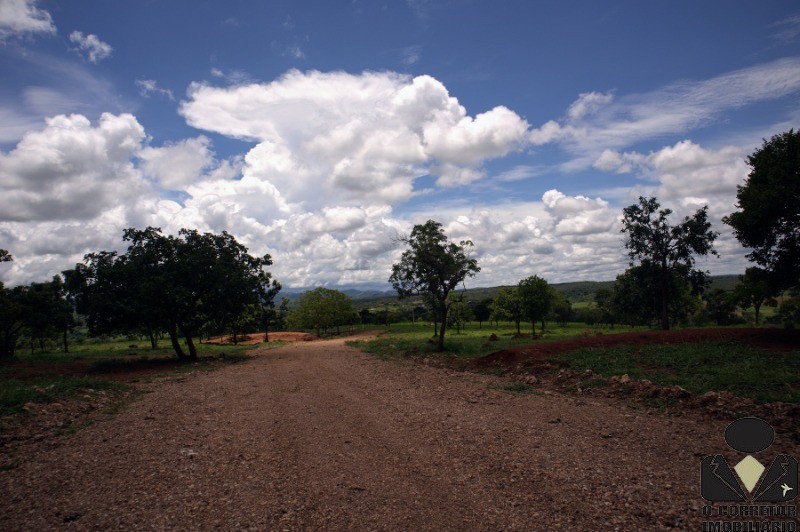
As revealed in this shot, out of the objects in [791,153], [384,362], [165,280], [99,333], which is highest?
[791,153]

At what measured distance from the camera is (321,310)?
6919 cm

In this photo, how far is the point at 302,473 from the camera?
292 inches

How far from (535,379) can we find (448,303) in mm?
13041

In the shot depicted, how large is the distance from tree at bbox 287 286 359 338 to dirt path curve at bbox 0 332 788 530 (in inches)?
2227

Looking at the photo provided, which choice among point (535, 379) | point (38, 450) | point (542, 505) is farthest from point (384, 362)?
point (542, 505)

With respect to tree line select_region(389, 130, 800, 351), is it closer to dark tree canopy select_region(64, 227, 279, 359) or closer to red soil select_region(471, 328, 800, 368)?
red soil select_region(471, 328, 800, 368)

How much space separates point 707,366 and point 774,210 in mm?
10423

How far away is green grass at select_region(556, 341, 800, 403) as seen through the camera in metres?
11.9

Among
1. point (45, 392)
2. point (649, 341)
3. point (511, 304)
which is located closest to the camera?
point (45, 392)

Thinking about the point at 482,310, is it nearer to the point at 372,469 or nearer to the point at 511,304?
→ the point at 511,304

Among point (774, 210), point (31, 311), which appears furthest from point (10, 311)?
point (774, 210)

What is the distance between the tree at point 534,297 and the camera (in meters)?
51.4

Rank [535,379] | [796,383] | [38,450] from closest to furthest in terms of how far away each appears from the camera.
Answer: [38,450] < [796,383] < [535,379]

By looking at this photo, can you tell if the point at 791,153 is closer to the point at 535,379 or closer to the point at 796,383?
the point at 796,383
